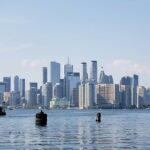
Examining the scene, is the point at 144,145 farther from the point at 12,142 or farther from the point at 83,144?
→ the point at 12,142

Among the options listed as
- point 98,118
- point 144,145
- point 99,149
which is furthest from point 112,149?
point 98,118

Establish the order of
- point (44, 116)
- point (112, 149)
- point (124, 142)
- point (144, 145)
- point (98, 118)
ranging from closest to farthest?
point (112, 149), point (144, 145), point (124, 142), point (44, 116), point (98, 118)

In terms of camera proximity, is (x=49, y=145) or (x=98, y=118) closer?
(x=49, y=145)

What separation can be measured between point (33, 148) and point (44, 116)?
60.4 metres

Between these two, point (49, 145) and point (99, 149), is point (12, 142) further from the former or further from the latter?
point (99, 149)

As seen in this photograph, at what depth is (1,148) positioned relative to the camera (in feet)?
184

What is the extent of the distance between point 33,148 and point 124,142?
41.3ft

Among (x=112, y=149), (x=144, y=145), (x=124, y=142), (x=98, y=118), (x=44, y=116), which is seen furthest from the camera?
(x=98, y=118)

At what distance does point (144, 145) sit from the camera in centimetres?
5881

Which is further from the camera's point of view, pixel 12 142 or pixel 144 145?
pixel 12 142

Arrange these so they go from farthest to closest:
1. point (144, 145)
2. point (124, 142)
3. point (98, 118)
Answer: point (98, 118), point (124, 142), point (144, 145)

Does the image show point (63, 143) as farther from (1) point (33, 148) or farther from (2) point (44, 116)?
(2) point (44, 116)

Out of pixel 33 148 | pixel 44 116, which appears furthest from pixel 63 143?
pixel 44 116

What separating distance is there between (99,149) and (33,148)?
7155mm
